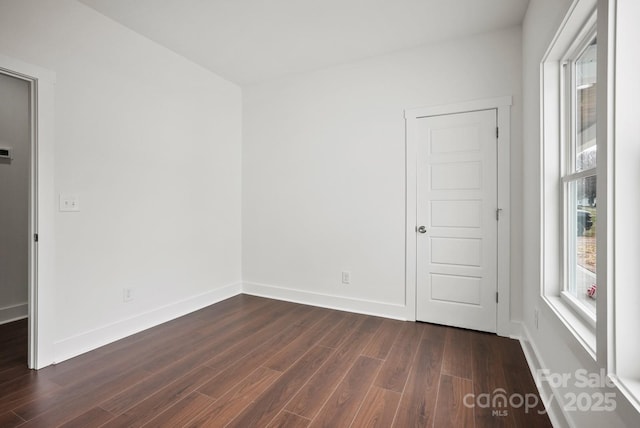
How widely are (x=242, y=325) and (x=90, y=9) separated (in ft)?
10.1

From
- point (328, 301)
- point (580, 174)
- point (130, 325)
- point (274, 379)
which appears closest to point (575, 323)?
point (580, 174)

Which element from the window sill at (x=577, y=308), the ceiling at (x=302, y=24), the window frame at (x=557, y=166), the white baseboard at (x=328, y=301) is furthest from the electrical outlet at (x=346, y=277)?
the ceiling at (x=302, y=24)

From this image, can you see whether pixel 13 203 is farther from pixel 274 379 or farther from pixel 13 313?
pixel 274 379

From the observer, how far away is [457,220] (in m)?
2.97

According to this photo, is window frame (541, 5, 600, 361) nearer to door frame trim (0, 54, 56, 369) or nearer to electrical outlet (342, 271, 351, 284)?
electrical outlet (342, 271, 351, 284)

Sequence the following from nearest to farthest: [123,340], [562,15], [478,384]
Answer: [562,15] → [478,384] → [123,340]

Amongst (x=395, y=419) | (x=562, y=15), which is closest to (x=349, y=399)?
(x=395, y=419)

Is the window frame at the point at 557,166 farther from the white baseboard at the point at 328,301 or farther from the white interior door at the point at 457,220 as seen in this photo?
the white baseboard at the point at 328,301

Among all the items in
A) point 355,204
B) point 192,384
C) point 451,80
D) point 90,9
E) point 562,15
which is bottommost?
point 192,384

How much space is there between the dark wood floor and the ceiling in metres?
2.81

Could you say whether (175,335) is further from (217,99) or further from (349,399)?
(217,99)

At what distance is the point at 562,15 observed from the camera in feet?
5.18

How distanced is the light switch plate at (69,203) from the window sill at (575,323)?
10.9ft

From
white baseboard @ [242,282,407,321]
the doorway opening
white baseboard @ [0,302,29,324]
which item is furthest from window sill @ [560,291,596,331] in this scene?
white baseboard @ [0,302,29,324]
